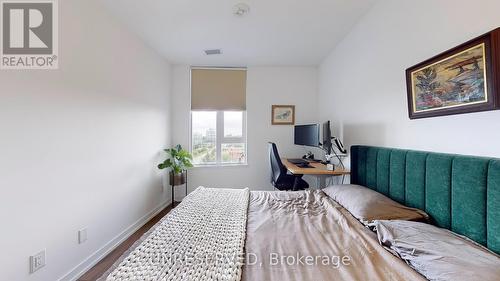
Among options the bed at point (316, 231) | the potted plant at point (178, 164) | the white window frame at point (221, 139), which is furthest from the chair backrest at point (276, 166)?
the potted plant at point (178, 164)

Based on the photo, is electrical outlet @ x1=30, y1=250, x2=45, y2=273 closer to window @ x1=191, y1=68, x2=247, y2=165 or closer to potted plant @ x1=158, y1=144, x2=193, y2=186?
potted plant @ x1=158, y1=144, x2=193, y2=186

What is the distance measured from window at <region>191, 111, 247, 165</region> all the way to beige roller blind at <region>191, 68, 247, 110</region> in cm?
15

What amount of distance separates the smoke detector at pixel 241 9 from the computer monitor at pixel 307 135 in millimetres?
1700

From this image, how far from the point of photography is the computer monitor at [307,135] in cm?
293

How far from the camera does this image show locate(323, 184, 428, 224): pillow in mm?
1340

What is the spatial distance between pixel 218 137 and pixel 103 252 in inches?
94.1

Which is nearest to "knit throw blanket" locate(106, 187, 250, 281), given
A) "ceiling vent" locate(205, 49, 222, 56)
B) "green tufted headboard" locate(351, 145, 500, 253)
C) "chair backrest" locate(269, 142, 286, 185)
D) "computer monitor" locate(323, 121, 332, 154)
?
"green tufted headboard" locate(351, 145, 500, 253)

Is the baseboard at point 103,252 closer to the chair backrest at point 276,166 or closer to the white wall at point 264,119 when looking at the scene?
the white wall at point 264,119

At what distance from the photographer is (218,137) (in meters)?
3.96

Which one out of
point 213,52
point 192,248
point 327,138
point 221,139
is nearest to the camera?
point 192,248

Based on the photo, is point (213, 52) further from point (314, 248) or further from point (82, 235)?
point (314, 248)

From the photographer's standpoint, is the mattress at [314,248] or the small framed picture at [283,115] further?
the small framed picture at [283,115]

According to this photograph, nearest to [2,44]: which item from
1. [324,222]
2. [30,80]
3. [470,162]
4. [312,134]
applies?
[30,80]

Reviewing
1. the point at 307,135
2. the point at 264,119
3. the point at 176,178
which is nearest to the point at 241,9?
the point at 307,135
